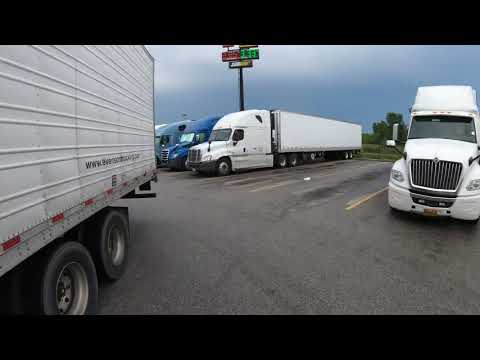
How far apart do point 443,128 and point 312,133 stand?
15566 millimetres

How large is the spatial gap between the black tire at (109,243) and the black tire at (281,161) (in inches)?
651

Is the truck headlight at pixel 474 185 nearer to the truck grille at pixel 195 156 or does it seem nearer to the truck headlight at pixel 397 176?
the truck headlight at pixel 397 176

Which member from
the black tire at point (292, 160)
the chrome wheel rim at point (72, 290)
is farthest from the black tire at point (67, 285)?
the black tire at point (292, 160)

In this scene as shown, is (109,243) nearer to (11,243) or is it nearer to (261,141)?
(11,243)

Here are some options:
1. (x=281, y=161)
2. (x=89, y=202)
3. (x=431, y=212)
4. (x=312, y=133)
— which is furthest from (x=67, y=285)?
(x=312, y=133)

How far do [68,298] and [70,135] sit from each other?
1643mm

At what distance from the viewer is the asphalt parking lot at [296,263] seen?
10.7ft

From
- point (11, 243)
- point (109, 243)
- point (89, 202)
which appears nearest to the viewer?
point (11, 243)

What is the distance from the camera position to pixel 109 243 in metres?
3.92

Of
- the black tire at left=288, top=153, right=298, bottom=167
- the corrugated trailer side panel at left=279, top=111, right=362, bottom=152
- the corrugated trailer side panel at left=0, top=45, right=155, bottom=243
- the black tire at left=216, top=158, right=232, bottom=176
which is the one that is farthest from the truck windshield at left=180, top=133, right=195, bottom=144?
the corrugated trailer side panel at left=0, top=45, right=155, bottom=243

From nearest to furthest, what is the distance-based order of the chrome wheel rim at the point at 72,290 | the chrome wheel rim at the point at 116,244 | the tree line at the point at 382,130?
the chrome wheel rim at the point at 72,290
the chrome wheel rim at the point at 116,244
the tree line at the point at 382,130

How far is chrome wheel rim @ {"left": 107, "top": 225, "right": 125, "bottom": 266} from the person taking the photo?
403cm
